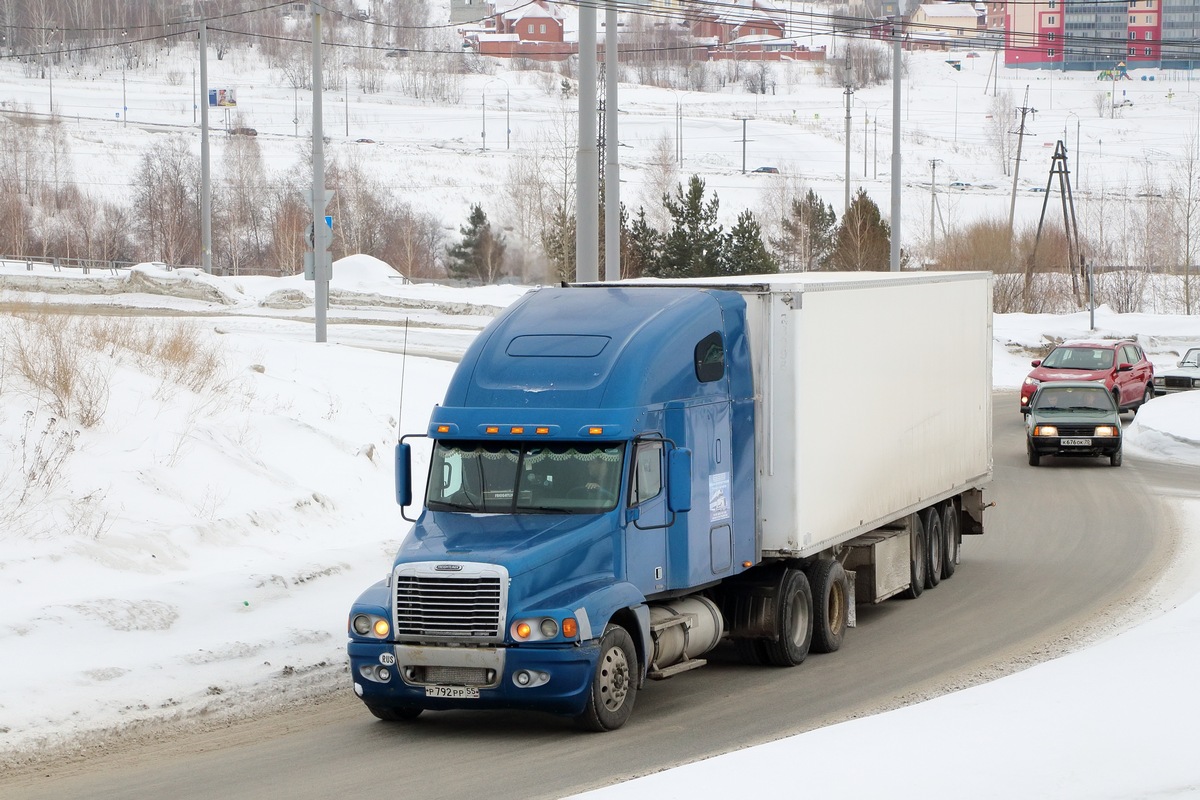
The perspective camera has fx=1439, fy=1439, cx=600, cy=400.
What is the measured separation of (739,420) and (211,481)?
22.6 ft

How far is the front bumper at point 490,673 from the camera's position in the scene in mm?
9734

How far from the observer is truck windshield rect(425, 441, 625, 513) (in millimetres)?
10531

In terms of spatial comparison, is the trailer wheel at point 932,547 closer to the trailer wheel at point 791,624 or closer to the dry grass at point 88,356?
the trailer wheel at point 791,624

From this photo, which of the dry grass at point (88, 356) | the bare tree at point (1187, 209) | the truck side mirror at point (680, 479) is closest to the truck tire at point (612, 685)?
the truck side mirror at point (680, 479)

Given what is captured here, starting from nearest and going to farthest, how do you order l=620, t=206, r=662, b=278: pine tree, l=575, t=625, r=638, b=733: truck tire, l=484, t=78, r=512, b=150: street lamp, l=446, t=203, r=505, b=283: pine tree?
l=575, t=625, r=638, b=733: truck tire < l=620, t=206, r=662, b=278: pine tree < l=446, t=203, r=505, b=283: pine tree < l=484, t=78, r=512, b=150: street lamp

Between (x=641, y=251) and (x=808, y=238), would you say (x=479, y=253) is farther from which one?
(x=808, y=238)

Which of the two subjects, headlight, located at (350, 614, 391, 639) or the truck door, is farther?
the truck door

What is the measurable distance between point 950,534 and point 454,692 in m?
9.31

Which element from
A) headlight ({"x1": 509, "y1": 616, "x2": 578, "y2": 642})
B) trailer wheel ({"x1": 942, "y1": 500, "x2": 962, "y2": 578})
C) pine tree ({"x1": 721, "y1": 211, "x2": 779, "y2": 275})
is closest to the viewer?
headlight ({"x1": 509, "y1": 616, "x2": 578, "y2": 642})

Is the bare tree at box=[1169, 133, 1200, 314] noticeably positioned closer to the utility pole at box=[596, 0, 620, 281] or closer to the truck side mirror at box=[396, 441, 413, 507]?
the utility pole at box=[596, 0, 620, 281]

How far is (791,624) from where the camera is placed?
41.7 ft

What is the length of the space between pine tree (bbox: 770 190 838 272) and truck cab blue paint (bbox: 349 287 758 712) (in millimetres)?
54761

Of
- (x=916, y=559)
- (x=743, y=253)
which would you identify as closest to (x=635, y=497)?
(x=916, y=559)

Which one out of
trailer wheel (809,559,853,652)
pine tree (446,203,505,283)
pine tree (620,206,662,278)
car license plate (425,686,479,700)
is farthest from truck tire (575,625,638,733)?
pine tree (446,203,505,283)
